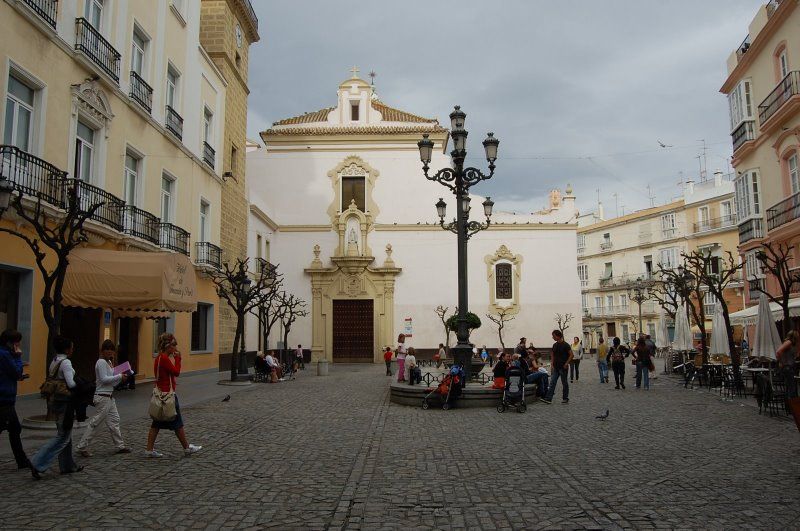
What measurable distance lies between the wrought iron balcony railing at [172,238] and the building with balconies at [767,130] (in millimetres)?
18414

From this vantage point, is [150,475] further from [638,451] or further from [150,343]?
[150,343]

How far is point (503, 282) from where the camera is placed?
3722 cm

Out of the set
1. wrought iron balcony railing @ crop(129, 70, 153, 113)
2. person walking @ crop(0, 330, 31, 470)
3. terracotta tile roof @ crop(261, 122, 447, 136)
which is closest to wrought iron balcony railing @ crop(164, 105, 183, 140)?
wrought iron balcony railing @ crop(129, 70, 153, 113)

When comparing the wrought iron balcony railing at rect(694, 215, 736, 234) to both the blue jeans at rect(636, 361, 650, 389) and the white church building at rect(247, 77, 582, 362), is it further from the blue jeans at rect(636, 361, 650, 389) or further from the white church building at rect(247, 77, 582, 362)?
the blue jeans at rect(636, 361, 650, 389)

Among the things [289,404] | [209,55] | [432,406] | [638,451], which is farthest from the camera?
[209,55]

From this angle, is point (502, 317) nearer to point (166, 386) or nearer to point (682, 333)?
point (682, 333)

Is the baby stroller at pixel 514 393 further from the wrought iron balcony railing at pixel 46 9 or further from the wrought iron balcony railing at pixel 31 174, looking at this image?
the wrought iron balcony railing at pixel 46 9

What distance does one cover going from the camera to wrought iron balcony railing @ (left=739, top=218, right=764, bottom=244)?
76.0 feet

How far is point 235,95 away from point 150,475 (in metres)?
23.8

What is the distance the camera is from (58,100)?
1420cm

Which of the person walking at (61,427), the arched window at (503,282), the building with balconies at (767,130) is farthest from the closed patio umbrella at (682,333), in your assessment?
the person walking at (61,427)

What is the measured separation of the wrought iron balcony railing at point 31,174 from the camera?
12117 mm

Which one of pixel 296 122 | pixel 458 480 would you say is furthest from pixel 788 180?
pixel 296 122

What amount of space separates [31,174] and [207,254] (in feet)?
35.3
